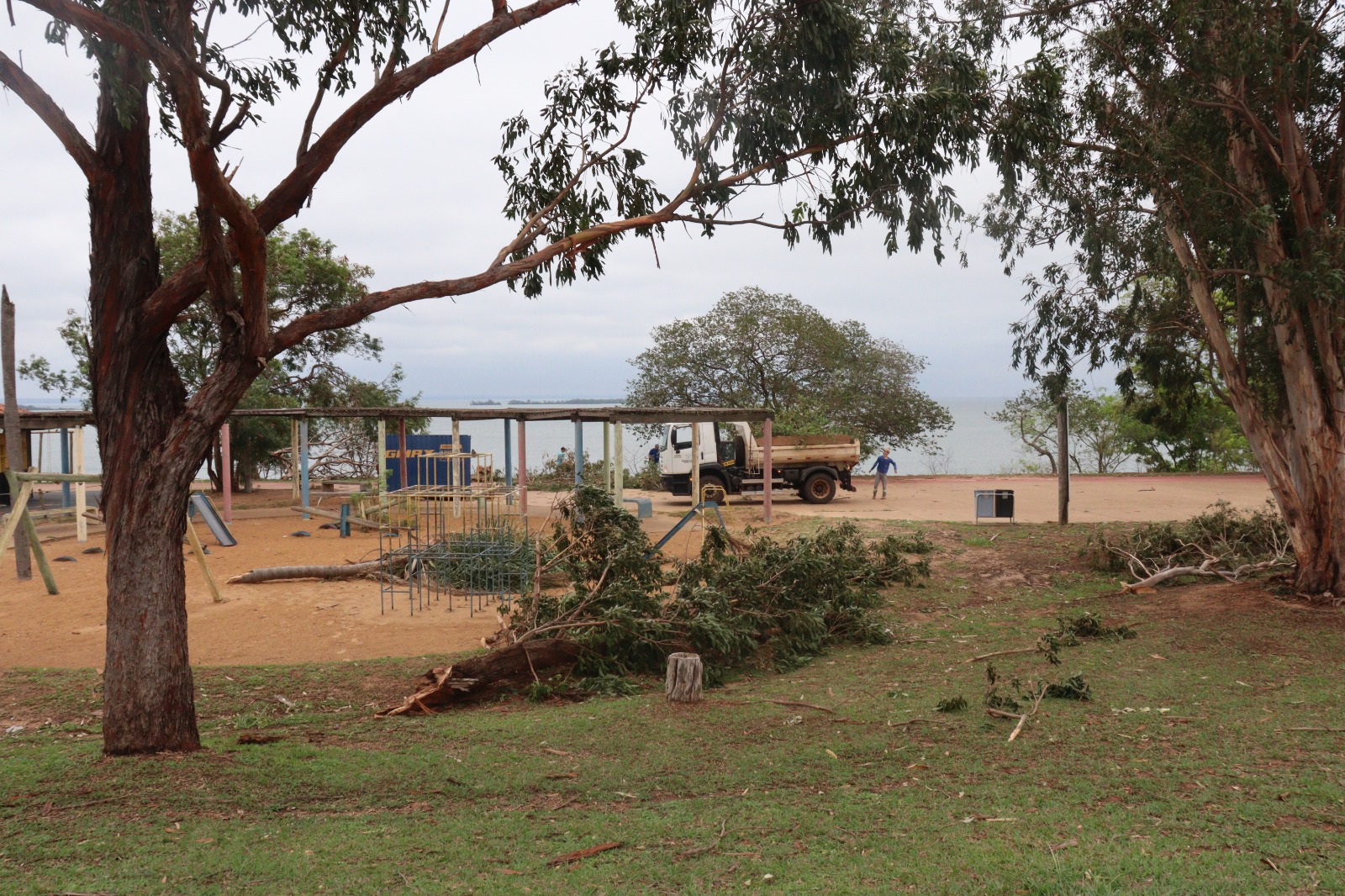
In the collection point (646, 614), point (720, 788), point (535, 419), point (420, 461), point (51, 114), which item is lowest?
point (720, 788)

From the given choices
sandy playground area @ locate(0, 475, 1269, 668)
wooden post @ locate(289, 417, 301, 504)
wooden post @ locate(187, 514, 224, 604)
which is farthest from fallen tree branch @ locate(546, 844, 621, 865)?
wooden post @ locate(289, 417, 301, 504)

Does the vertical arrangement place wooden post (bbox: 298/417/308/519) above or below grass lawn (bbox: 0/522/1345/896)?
above

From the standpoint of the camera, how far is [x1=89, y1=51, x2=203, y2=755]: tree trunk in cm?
592

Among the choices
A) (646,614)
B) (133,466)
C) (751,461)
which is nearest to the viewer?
(133,466)

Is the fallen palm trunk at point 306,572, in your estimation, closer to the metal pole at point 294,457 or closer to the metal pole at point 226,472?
the metal pole at point 226,472

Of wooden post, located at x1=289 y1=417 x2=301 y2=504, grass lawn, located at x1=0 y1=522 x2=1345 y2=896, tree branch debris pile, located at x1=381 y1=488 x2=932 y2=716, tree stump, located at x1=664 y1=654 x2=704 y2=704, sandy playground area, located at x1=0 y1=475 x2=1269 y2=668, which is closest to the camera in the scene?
grass lawn, located at x1=0 y1=522 x2=1345 y2=896

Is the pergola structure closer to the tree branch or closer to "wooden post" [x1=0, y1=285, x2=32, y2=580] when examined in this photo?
"wooden post" [x1=0, y1=285, x2=32, y2=580]

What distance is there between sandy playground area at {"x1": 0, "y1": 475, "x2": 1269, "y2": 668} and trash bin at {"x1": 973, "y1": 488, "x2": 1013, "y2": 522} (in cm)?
129

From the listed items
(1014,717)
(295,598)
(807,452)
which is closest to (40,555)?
(295,598)

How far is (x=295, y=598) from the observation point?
13227 millimetres

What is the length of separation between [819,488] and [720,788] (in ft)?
64.7

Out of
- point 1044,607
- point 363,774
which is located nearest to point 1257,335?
point 1044,607

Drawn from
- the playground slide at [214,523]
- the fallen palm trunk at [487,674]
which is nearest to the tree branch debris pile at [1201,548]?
the fallen palm trunk at [487,674]

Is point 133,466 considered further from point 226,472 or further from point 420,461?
point 420,461
